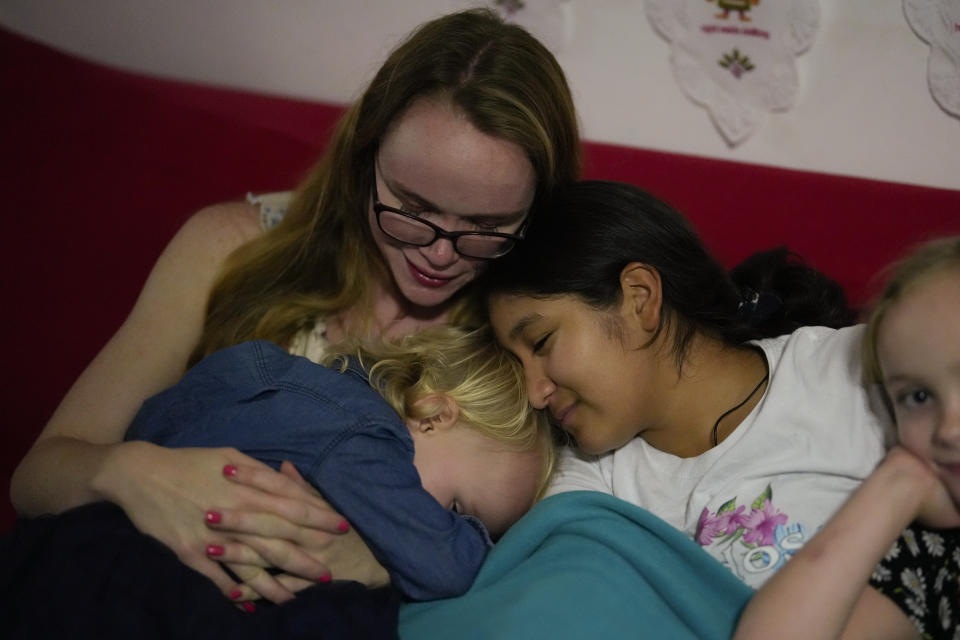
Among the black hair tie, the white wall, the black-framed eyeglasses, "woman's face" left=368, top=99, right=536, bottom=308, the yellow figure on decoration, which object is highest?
the yellow figure on decoration

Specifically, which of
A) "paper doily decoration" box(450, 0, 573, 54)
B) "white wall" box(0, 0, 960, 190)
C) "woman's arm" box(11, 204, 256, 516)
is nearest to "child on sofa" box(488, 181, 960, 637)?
"woman's arm" box(11, 204, 256, 516)

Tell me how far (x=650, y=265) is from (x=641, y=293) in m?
0.05

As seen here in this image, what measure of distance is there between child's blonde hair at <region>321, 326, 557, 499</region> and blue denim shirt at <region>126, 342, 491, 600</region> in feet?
0.25

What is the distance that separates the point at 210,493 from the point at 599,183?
0.76 meters

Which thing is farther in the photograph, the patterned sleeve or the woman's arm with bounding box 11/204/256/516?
the woman's arm with bounding box 11/204/256/516

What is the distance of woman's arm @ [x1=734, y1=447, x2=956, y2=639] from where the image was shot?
1.06 m

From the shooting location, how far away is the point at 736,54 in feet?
6.52

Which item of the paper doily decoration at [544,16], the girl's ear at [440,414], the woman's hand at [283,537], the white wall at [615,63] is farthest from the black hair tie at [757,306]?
the paper doily decoration at [544,16]

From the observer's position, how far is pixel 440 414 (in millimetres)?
1413

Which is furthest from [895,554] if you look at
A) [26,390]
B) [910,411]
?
[26,390]

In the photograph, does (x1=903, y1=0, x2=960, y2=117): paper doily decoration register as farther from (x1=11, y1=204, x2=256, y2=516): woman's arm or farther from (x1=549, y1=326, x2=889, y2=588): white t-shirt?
(x1=11, y1=204, x2=256, y2=516): woman's arm

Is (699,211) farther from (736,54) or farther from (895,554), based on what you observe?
(895,554)

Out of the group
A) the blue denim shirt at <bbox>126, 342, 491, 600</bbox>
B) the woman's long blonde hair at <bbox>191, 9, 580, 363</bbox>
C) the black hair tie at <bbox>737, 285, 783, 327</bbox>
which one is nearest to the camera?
the blue denim shirt at <bbox>126, 342, 491, 600</bbox>

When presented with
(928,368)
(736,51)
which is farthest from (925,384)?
(736,51)
